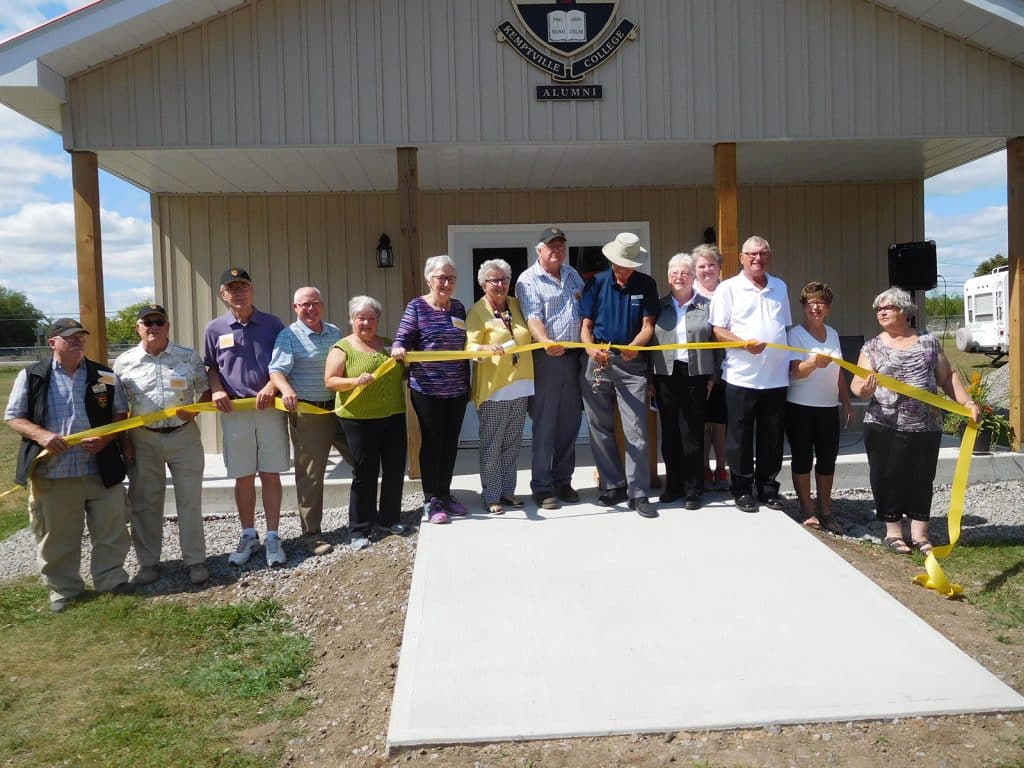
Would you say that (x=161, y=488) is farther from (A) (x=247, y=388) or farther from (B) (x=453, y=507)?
(B) (x=453, y=507)

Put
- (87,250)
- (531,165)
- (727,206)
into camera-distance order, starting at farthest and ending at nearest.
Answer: (531,165) < (727,206) < (87,250)

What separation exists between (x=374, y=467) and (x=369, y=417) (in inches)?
12.9

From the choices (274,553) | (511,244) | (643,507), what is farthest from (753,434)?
(511,244)

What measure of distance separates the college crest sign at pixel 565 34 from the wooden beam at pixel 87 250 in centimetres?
311

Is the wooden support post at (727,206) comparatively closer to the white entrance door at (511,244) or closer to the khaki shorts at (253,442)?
the white entrance door at (511,244)

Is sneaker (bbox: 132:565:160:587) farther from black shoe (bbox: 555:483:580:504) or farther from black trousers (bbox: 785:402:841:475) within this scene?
black trousers (bbox: 785:402:841:475)

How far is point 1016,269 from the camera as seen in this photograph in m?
7.01

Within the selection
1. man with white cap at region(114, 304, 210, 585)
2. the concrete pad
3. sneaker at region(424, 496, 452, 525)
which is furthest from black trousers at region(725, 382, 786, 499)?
man with white cap at region(114, 304, 210, 585)

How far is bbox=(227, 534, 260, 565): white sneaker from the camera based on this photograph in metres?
5.50

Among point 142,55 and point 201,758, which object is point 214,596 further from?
point 142,55

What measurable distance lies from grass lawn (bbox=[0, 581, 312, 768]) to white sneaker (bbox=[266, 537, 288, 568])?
0.50 meters

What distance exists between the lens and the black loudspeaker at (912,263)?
833cm

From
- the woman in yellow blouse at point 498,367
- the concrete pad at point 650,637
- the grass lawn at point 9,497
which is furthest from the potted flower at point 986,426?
the grass lawn at point 9,497

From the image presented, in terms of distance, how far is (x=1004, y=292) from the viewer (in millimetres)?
17781
